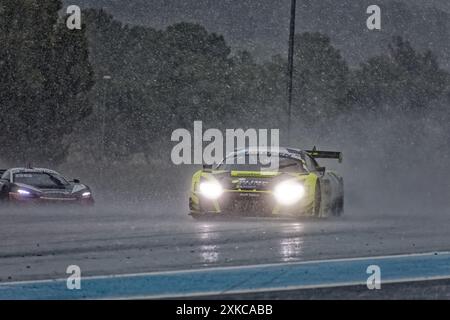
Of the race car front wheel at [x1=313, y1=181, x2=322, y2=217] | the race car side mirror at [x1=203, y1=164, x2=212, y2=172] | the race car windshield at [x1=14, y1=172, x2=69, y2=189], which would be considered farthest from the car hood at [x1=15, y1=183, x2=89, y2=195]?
the race car front wheel at [x1=313, y1=181, x2=322, y2=217]

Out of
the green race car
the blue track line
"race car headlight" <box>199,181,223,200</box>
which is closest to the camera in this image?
the blue track line

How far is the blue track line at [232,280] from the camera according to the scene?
33.9 feet

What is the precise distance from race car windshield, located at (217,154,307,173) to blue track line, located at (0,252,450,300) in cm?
883

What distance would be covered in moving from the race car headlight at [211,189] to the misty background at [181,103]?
8.68 meters

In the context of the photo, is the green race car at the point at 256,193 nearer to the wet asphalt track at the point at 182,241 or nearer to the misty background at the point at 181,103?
the wet asphalt track at the point at 182,241

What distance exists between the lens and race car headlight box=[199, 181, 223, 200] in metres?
21.3

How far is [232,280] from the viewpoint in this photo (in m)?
11.3

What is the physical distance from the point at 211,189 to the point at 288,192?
1.29m

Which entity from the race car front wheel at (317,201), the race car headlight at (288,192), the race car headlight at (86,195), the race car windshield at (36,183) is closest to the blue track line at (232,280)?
the race car headlight at (288,192)

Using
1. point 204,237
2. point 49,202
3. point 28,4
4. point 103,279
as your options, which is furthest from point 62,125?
point 103,279

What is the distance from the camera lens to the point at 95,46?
130m

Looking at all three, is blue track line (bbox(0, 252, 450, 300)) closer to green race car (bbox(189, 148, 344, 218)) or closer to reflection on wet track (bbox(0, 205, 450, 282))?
reflection on wet track (bbox(0, 205, 450, 282))
